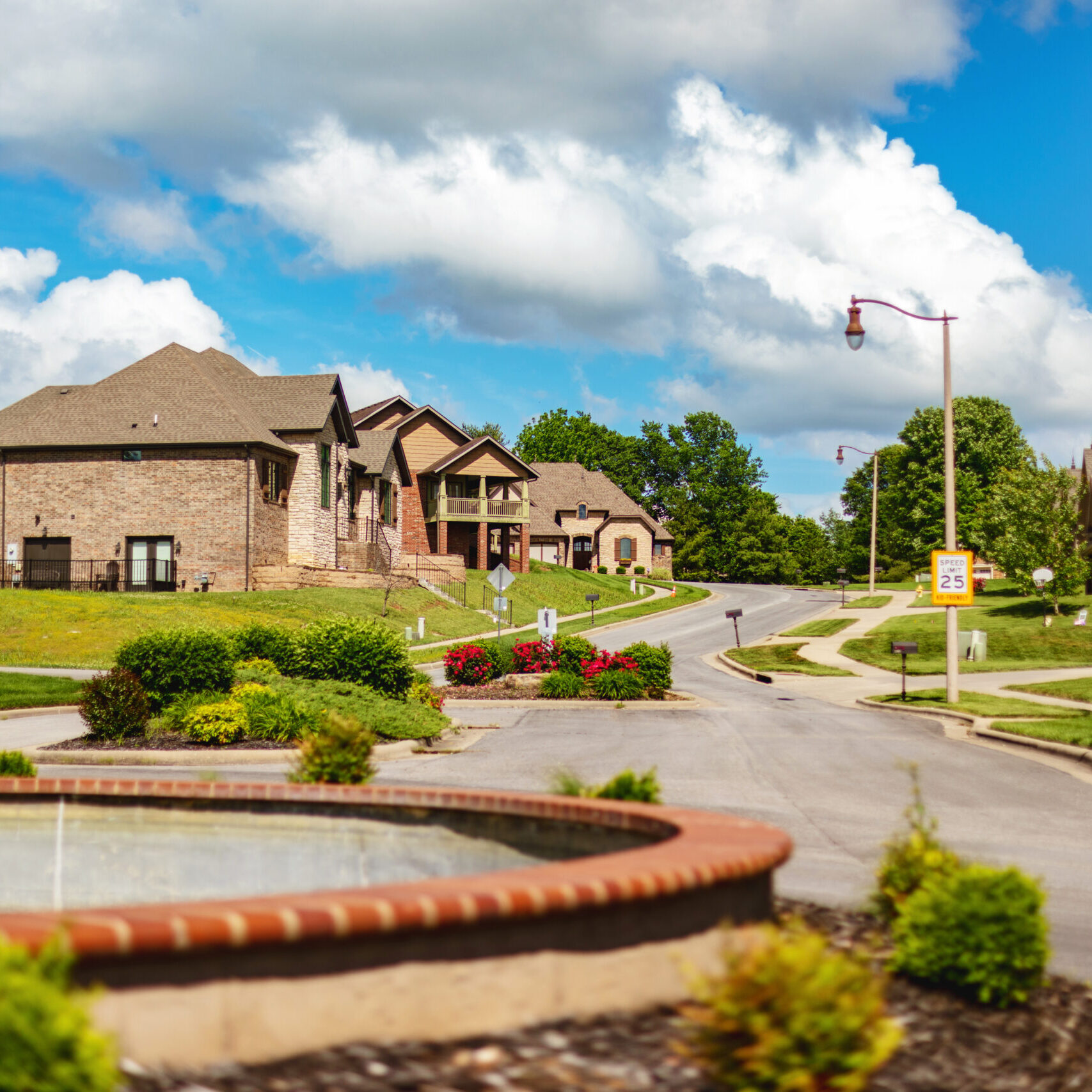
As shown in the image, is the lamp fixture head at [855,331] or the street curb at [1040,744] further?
the lamp fixture head at [855,331]

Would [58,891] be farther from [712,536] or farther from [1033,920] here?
[712,536]

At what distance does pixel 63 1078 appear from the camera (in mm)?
3035

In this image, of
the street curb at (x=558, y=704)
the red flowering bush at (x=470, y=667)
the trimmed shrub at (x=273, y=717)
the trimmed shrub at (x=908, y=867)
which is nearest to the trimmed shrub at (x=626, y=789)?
the trimmed shrub at (x=908, y=867)

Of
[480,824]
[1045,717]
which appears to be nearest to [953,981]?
[480,824]

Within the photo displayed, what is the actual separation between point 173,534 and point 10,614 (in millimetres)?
10184

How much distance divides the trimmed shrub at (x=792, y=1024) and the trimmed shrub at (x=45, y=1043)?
6.78ft

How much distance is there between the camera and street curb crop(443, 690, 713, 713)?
24.0 metres

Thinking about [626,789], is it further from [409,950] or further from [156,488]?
[156,488]

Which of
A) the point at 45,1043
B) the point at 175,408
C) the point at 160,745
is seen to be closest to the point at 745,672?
the point at 160,745

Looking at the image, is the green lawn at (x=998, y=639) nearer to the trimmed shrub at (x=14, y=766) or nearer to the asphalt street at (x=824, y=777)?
the asphalt street at (x=824, y=777)

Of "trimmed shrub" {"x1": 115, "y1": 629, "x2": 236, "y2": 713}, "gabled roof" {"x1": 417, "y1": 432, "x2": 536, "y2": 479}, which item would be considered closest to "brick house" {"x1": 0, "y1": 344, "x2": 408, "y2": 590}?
"gabled roof" {"x1": 417, "y1": 432, "x2": 536, "y2": 479}

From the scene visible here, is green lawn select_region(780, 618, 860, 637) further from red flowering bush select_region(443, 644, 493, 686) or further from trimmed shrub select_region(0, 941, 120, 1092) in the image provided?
trimmed shrub select_region(0, 941, 120, 1092)

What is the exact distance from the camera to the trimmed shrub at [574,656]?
26844mm

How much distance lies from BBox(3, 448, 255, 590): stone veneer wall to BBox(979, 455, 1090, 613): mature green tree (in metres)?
33.6
